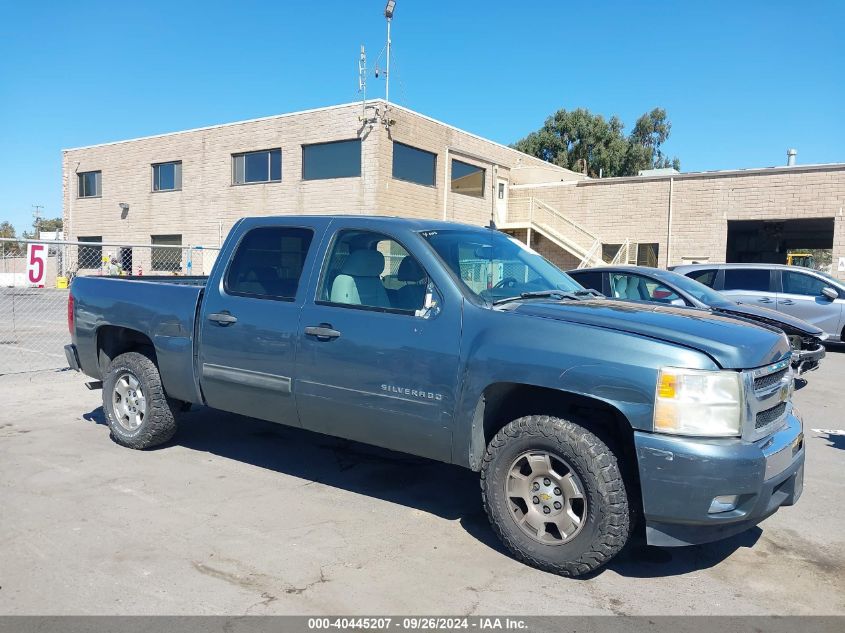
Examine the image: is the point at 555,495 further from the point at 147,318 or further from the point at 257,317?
the point at 147,318

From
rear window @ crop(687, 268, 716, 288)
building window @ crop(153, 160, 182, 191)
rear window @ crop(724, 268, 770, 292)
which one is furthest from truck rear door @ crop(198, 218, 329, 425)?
building window @ crop(153, 160, 182, 191)

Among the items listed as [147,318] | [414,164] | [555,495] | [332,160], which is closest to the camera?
[555,495]

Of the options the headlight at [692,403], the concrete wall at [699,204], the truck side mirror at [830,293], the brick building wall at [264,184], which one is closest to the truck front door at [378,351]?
the headlight at [692,403]

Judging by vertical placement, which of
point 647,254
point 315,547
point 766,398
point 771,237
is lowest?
point 315,547

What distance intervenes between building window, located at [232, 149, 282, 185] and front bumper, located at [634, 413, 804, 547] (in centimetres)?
2319

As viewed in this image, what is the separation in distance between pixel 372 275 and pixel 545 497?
1.83 m

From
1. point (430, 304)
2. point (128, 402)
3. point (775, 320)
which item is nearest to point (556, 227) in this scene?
point (775, 320)

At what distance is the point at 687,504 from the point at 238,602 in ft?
7.36

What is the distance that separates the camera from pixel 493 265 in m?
4.68

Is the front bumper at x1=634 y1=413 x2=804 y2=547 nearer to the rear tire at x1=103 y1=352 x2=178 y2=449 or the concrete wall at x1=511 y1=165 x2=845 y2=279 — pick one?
the rear tire at x1=103 y1=352 x2=178 y2=449

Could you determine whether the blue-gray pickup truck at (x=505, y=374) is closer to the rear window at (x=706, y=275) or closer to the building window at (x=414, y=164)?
the rear window at (x=706, y=275)

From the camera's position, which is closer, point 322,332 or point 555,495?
point 555,495

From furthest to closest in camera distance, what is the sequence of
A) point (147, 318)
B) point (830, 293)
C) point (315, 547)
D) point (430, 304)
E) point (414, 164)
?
point (414, 164)
point (830, 293)
point (147, 318)
point (430, 304)
point (315, 547)

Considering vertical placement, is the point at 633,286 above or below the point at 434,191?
below
